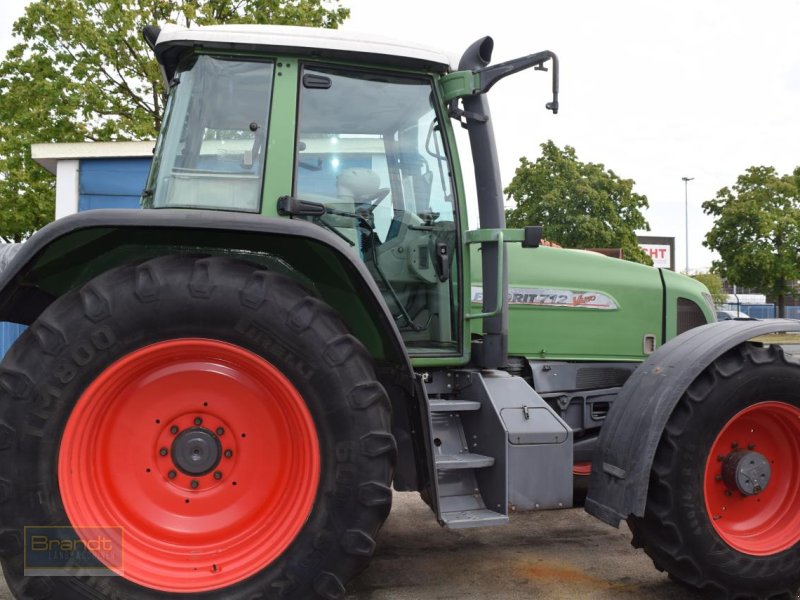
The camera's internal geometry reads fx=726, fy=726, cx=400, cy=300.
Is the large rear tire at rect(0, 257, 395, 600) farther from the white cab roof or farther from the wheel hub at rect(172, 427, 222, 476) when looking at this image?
the white cab roof

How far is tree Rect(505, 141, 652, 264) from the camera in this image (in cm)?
2820

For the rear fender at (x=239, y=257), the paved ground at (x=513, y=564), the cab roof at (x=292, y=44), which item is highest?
the cab roof at (x=292, y=44)

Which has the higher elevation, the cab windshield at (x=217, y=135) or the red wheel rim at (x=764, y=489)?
the cab windshield at (x=217, y=135)

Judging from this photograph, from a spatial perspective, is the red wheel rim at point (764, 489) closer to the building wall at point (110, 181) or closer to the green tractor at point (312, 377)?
the green tractor at point (312, 377)

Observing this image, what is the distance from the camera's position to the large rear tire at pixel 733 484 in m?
3.30

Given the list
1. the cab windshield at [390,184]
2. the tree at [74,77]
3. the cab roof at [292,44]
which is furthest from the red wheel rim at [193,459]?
the tree at [74,77]

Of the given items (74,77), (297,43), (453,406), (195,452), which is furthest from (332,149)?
(74,77)

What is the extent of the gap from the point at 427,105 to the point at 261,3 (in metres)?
15.8

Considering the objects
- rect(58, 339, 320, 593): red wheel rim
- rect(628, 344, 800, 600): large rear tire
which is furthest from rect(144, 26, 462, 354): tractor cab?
rect(628, 344, 800, 600): large rear tire

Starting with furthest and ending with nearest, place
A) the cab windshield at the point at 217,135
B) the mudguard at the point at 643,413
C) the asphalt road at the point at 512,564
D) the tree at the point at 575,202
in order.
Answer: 1. the tree at the point at 575,202
2. the asphalt road at the point at 512,564
3. the mudguard at the point at 643,413
4. the cab windshield at the point at 217,135

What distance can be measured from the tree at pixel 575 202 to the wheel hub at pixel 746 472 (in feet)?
79.3

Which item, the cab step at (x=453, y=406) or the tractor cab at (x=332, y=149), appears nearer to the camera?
the tractor cab at (x=332, y=149)

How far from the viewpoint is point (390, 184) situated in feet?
11.4

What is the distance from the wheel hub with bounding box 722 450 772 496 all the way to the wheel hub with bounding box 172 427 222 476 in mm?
2383
